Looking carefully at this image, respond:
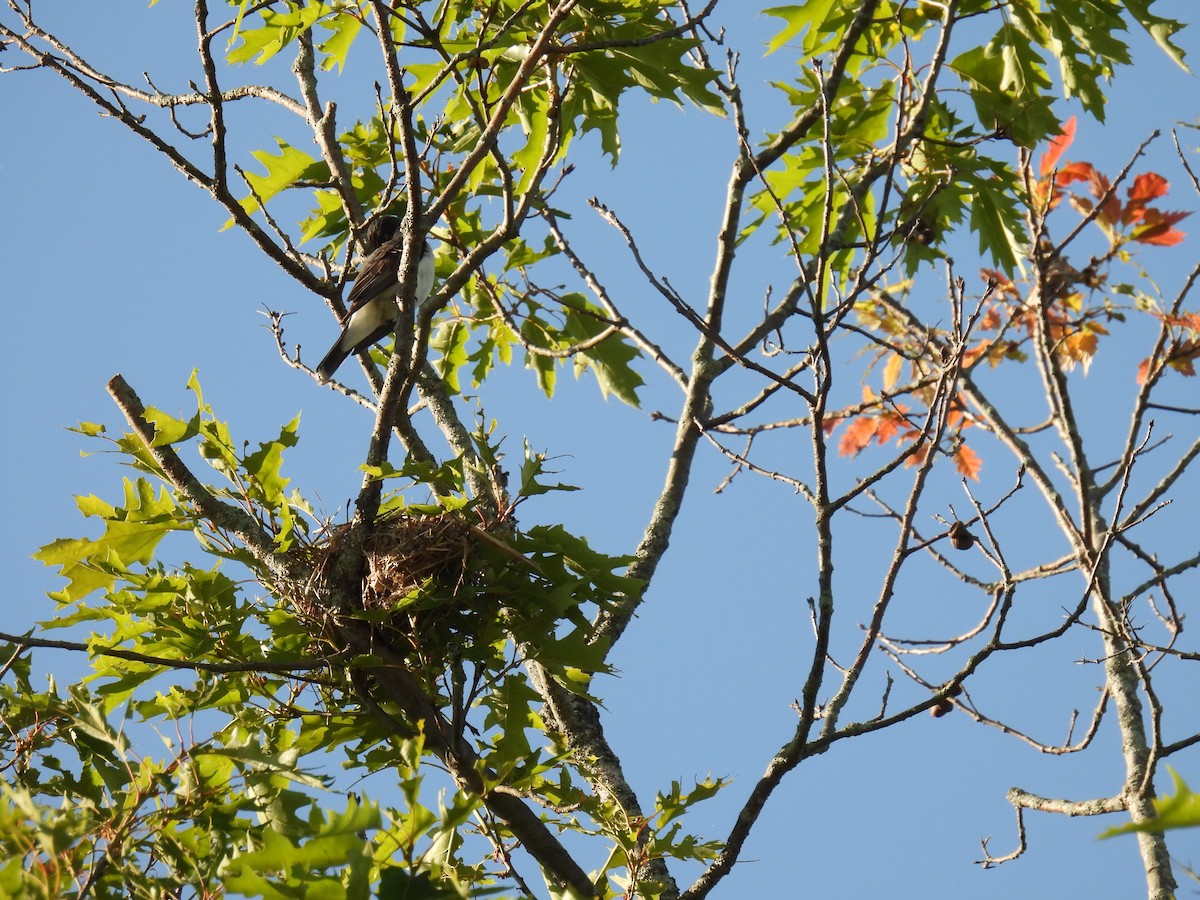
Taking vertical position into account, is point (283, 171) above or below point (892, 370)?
below

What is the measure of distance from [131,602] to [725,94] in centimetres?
280

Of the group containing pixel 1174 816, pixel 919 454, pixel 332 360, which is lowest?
pixel 1174 816

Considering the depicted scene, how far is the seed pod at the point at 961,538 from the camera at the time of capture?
4.28 meters

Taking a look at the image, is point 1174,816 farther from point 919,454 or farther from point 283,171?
point 919,454

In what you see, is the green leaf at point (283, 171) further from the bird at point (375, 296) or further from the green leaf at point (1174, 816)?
the green leaf at point (1174, 816)

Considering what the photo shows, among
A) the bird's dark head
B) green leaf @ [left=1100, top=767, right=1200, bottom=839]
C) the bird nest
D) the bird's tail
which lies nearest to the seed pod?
the bird nest

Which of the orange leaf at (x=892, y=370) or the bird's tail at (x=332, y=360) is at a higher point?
the orange leaf at (x=892, y=370)

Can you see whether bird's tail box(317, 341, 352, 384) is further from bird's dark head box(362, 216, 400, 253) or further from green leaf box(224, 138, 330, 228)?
green leaf box(224, 138, 330, 228)

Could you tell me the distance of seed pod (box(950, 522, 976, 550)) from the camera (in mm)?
4277

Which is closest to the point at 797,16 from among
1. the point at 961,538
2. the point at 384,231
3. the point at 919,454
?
the point at 961,538

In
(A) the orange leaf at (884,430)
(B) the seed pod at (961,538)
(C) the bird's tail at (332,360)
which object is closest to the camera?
(B) the seed pod at (961,538)

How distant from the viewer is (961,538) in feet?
14.5

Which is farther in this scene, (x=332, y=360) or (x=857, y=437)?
(x=857, y=437)

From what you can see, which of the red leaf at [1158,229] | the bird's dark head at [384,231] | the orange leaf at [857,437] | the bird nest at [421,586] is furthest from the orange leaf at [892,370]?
the bird nest at [421,586]
